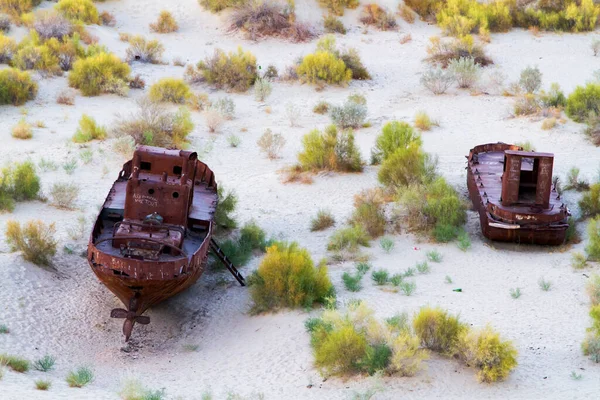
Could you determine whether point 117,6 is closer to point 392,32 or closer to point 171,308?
point 392,32

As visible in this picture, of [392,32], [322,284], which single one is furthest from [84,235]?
[392,32]

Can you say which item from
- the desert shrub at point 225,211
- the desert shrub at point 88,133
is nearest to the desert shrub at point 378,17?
the desert shrub at point 88,133

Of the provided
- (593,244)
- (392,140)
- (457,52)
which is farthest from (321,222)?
(457,52)

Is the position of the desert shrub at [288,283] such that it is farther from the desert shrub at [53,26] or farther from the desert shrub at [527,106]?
the desert shrub at [53,26]

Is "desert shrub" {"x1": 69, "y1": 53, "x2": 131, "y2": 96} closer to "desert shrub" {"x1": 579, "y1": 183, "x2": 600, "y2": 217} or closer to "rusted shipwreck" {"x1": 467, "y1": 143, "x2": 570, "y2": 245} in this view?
"rusted shipwreck" {"x1": 467, "y1": 143, "x2": 570, "y2": 245}

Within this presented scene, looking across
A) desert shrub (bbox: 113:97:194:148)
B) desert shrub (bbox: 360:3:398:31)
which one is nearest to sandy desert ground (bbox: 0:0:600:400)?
desert shrub (bbox: 113:97:194:148)
